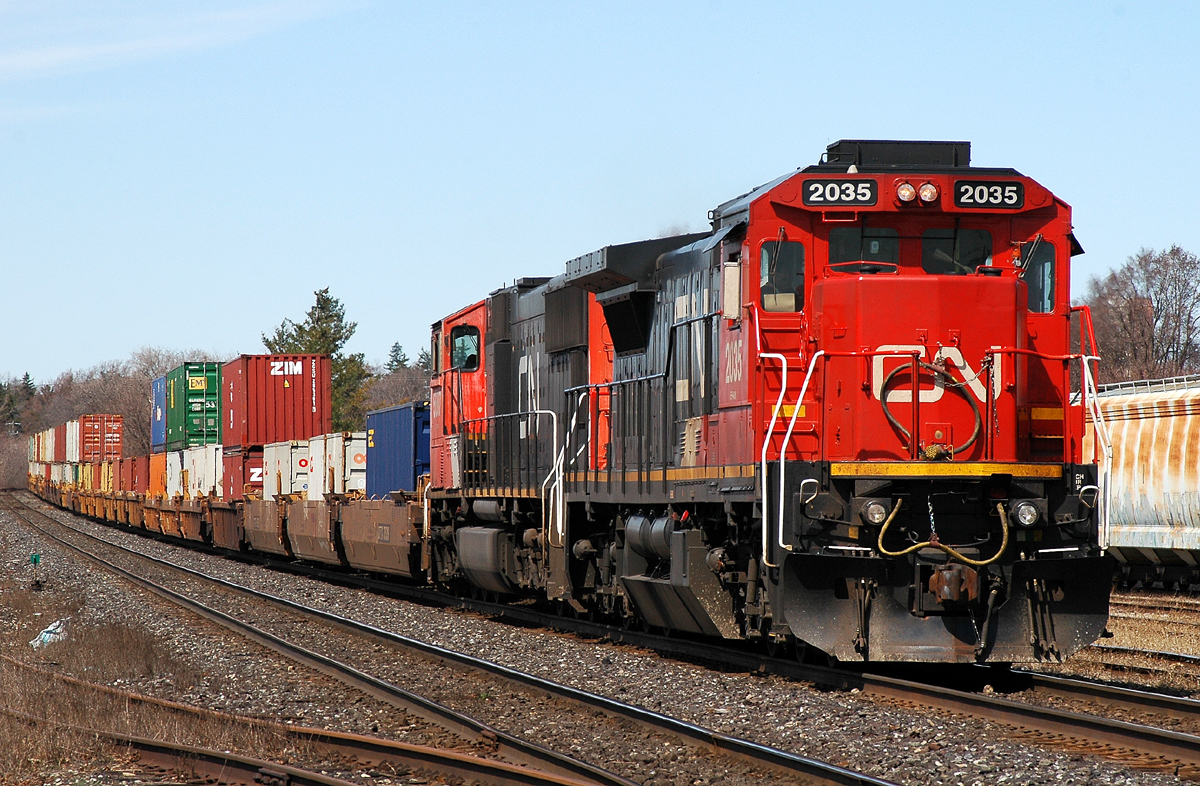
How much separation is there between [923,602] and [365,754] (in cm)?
380

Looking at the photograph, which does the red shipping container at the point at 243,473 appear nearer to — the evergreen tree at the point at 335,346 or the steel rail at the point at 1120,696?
the steel rail at the point at 1120,696

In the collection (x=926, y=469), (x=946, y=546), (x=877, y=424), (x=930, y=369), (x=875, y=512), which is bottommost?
(x=946, y=546)

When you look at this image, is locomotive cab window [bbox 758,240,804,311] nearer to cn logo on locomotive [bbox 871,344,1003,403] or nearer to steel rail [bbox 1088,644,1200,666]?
cn logo on locomotive [bbox 871,344,1003,403]

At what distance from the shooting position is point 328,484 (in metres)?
25.3

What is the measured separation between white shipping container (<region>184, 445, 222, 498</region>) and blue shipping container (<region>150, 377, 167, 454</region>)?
5.88m

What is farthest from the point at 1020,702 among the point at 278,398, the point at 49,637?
the point at 278,398

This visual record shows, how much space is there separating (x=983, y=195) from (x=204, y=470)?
26.8 meters

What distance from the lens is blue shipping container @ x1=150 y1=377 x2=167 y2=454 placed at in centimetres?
4062

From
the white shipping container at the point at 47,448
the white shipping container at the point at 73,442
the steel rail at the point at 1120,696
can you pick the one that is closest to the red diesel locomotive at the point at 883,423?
the steel rail at the point at 1120,696

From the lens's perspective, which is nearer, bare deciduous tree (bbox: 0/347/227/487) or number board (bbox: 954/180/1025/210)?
number board (bbox: 954/180/1025/210)

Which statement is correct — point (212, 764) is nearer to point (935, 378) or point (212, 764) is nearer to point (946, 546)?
point (946, 546)

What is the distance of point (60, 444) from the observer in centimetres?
6406

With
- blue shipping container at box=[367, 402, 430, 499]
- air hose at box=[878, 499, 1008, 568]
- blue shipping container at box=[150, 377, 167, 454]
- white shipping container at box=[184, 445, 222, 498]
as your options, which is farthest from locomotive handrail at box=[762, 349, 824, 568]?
blue shipping container at box=[150, 377, 167, 454]

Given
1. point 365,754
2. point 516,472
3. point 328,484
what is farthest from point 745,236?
point 328,484
